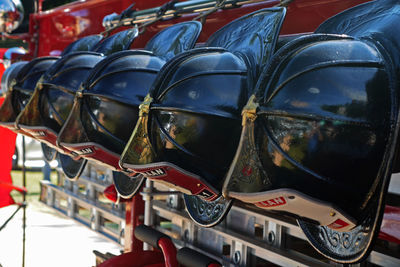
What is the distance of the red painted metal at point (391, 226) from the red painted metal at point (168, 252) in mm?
1107

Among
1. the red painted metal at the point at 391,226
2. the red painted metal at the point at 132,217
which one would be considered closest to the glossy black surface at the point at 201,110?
the red painted metal at the point at 391,226

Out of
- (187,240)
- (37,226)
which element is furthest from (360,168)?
(37,226)

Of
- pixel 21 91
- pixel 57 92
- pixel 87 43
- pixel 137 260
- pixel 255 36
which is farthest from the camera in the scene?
pixel 87 43

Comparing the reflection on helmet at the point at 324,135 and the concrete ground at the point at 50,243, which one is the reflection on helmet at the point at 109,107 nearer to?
the reflection on helmet at the point at 324,135

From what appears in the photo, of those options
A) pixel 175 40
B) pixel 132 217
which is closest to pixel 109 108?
pixel 175 40

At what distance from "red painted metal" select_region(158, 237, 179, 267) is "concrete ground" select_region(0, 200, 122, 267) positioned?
6.02 ft

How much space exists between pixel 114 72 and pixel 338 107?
33.5 inches

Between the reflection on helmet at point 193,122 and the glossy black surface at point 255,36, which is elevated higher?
the glossy black surface at point 255,36

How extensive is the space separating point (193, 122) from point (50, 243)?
13.3 feet

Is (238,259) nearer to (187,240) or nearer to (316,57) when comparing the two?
(187,240)

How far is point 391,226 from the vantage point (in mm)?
1348

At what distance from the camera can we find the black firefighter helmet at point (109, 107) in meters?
1.64

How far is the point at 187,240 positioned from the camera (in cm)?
264

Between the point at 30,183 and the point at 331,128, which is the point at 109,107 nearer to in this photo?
the point at 331,128
